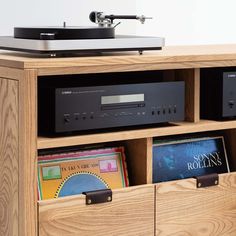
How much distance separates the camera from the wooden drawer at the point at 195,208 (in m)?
1.63

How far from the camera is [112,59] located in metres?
1.50

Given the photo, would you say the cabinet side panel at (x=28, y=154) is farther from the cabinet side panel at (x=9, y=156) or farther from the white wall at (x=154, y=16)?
the white wall at (x=154, y=16)

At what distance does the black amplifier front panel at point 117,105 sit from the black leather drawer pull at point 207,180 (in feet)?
0.53

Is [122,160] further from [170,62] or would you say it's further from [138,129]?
[170,62]

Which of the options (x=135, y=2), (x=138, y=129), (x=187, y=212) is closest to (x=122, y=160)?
(x=138, y=129)

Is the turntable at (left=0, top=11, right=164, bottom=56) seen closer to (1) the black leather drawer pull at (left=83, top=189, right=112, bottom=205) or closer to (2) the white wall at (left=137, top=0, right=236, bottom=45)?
(1) the black leather drawer pull at (left=83, top=189, right=112, bottom=205)

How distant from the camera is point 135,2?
207 centimetres

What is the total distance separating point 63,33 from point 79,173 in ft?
1.08

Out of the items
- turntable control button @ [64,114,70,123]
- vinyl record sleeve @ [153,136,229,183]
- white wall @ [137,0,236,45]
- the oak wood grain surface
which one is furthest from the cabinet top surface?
white wall @ [137,0,236,45]

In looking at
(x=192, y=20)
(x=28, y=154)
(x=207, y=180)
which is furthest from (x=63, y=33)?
(x=192, y=20)

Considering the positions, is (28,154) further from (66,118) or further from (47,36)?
(47,36)

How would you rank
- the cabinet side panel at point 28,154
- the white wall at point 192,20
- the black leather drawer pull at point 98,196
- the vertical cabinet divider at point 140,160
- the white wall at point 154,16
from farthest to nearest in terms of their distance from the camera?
the white wall at point 192,20, the white wall at point 154,16, the vertical cabinet divider at point 140,160, the black leather drawer pull at point 98,196, the cabinet side panel at point 28,154

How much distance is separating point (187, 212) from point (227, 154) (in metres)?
0.27

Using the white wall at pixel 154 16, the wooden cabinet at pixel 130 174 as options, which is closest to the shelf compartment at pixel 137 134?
the wooden cabinet at pixel 130 174
